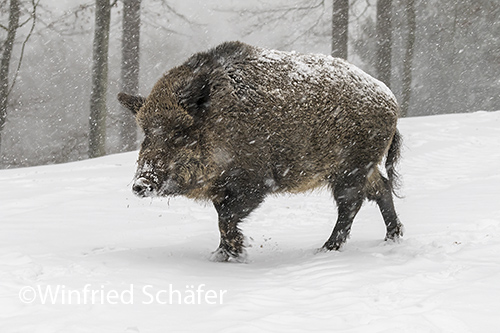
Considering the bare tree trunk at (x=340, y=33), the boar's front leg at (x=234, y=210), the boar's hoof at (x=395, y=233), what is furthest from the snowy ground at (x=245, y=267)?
the bare tree trunk at (x=340, y=33)

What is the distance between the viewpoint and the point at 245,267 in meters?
5.06

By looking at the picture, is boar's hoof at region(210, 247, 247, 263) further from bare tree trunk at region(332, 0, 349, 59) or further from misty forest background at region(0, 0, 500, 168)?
bare tree trunk at region(332, 0, 349, 59)

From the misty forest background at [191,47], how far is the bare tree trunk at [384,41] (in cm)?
4

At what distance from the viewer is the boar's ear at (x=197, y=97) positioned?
5.15 metres

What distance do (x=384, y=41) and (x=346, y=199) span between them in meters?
13.5

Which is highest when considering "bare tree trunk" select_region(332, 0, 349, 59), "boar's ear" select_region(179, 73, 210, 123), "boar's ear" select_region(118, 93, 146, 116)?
"bare tree trunk" select_region(332, 0, 349, 59)

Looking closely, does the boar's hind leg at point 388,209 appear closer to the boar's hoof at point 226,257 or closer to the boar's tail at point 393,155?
the boar's tail at point 393,155

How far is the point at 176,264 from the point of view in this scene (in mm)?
4887

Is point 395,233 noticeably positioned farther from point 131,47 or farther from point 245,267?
point 131,47

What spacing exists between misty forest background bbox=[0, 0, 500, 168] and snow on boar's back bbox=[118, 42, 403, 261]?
989 cm

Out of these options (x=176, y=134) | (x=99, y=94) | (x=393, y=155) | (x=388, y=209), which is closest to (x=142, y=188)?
(x=176, y=134)

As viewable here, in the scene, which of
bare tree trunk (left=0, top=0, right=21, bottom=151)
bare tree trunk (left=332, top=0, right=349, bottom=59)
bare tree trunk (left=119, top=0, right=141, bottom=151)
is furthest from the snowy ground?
bare tree trunk (left=0, top=0, right=21, bottom=151)

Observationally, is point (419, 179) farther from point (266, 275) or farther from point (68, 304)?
point (68, 304)

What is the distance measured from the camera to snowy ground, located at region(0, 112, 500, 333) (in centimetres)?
326
